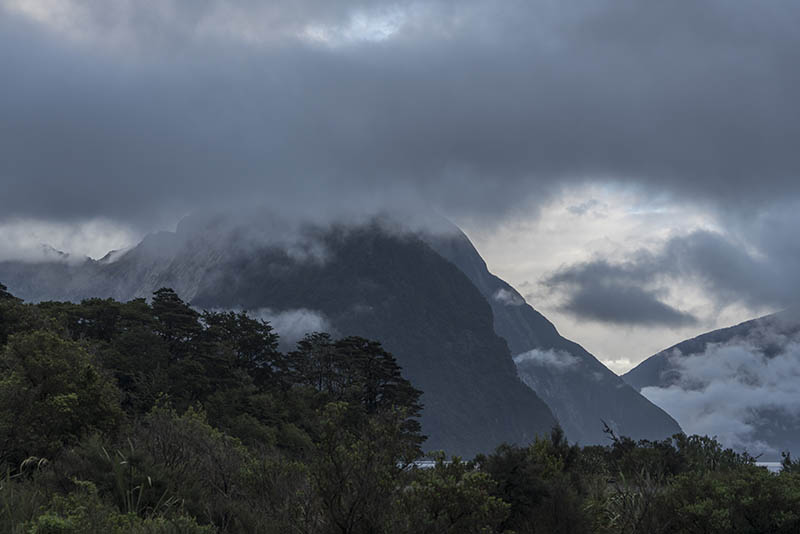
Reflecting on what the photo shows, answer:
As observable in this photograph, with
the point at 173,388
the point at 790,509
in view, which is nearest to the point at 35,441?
the point at 790,509

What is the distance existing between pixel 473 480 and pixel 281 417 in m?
51.1

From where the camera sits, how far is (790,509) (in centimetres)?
1714

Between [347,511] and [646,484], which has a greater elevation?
[646,484]

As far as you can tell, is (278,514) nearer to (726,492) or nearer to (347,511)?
(347,511)

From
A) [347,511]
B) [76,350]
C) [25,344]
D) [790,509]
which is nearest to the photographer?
[347,511]

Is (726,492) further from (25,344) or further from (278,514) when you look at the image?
(25,344)

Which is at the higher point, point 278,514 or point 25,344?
point 25,344

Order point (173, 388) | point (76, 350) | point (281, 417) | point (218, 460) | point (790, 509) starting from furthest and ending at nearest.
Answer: point (281, 417)
point (173, 388)
point (76, 350)
point (218, 460)
point (790, 509)

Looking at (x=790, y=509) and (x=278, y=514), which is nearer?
(x=278, y=514)

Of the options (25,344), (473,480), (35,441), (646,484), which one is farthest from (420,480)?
(25,344)

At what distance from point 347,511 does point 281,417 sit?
167 feet

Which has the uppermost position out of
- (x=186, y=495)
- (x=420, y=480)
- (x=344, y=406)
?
(x=344, y=406)

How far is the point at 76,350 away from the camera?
2844 cm

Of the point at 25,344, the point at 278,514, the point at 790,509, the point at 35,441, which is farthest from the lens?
the point at 25,344
